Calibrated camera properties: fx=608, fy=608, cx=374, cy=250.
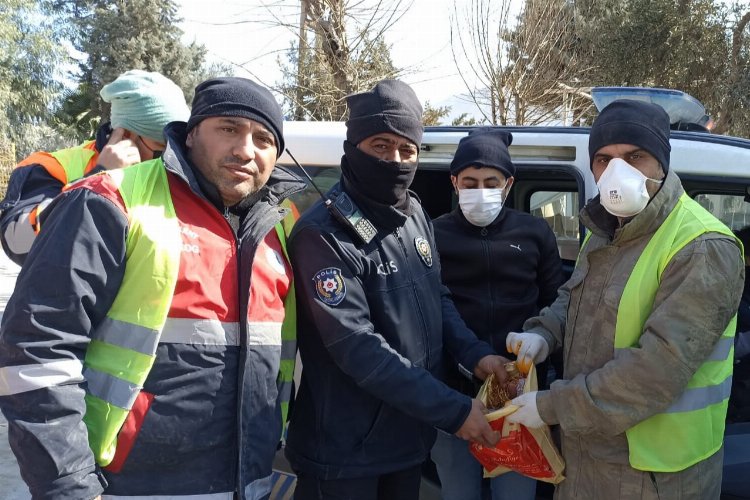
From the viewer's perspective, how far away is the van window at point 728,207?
288cm

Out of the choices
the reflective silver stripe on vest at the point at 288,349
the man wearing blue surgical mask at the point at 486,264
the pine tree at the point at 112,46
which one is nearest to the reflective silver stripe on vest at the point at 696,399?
the man wearing blue surgical mask at the point at 486,264

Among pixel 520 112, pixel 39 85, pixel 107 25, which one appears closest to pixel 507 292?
pixel 520 112

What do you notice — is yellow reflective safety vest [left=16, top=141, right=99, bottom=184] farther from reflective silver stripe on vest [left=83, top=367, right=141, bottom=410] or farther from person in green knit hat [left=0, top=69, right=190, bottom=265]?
reflective silver stripe on vest [left=83, top=367, right=141, bottom=410]

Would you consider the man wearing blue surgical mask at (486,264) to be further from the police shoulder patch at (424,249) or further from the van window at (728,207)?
the van window at (728,207)

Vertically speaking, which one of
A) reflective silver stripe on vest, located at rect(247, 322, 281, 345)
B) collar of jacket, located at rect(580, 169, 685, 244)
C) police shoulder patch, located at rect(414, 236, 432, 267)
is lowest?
reflective silver stripe on vest, located at rect(247, 322, 281, 345)

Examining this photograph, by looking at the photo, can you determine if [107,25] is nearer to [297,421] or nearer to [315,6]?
[315,6]

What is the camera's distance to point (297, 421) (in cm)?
196

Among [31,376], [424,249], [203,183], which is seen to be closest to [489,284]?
[424,249]

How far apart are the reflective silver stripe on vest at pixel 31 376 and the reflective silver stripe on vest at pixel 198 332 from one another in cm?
24

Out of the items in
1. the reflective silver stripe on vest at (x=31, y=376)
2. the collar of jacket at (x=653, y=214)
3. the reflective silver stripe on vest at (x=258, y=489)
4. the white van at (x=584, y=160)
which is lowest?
the reflective silver stripe on vest at (x=258, y=489)

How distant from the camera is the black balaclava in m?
1.94

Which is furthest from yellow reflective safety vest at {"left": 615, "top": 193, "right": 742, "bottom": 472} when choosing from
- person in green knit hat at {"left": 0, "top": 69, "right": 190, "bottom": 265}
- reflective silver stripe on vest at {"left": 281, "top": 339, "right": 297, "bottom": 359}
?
person in green knit hat at {"left": 0, "top": 69, "right": 190, "bottom": 265}

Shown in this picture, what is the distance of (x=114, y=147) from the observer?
2.26m

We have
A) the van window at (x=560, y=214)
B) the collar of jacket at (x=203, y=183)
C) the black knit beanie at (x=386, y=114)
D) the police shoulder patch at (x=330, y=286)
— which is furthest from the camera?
the van window at (x=560, y=214)
